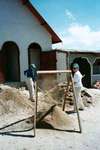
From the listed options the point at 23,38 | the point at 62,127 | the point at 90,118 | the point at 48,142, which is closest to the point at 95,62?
the point at 23,38

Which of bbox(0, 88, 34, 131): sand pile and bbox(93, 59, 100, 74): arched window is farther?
bbox(93, 59, 100, 74): arched window

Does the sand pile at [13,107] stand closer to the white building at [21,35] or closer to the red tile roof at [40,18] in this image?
the white building at [21,35]

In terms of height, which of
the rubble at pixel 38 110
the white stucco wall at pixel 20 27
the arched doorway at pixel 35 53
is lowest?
the rubble at pixel 38 110

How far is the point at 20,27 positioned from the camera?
837 inches

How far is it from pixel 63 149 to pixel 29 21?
13.9m

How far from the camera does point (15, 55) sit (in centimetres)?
2300

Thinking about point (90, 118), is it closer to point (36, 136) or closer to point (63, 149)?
point (36, 136)

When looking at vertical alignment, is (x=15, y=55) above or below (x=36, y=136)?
above

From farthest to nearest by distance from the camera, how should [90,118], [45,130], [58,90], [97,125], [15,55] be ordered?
[15,55] < [58,90] < [90,118] < [97,125] < [45,130]

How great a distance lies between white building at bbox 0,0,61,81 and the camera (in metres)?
20.7

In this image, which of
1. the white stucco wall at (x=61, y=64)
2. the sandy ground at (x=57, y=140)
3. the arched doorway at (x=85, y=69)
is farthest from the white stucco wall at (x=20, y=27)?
the sandy ground at (x=57, y=140)

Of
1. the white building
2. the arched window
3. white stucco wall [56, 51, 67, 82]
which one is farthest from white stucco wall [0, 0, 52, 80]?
the arched window

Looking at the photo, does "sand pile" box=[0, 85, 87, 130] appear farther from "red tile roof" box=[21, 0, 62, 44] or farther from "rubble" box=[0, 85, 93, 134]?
"red tile roof" box=[21, 0, 62, 44]

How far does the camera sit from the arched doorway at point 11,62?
22.7m
